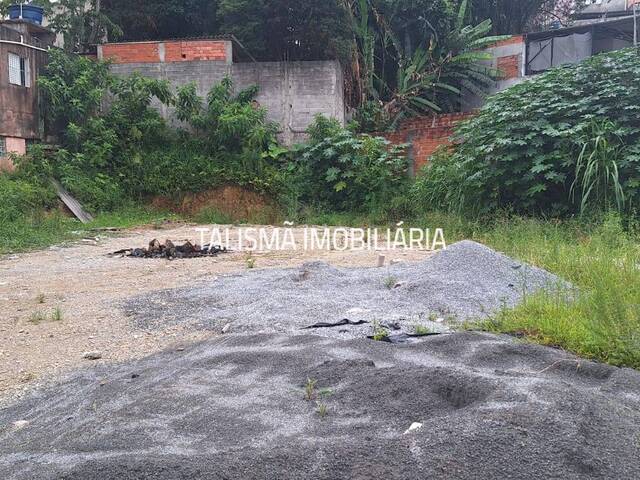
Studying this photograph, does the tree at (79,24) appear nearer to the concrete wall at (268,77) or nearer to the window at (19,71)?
the concrete wall at (268,77)

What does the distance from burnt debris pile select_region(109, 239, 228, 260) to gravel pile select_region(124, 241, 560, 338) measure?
1.90 metres

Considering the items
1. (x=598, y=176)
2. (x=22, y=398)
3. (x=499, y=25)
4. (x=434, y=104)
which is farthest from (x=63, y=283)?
(x=499, y=25)

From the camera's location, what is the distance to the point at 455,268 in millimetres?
4660

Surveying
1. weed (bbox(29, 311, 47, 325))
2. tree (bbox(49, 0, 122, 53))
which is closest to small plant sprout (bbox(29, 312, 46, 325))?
weed (bbox(29, 311, 47, 325))

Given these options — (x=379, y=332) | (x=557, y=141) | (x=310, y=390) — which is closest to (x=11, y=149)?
(x=557, y=141)

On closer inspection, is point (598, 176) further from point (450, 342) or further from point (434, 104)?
point (434, 104)

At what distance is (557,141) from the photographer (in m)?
7.89

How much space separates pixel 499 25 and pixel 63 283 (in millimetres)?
16888

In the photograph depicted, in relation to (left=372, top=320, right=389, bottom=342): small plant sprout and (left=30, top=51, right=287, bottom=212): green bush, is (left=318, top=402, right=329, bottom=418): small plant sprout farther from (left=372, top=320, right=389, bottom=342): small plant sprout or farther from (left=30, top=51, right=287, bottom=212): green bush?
(left=30, top=51, right=287, bottom=212): green bush

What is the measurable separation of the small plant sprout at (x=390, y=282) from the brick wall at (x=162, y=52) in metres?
9.79

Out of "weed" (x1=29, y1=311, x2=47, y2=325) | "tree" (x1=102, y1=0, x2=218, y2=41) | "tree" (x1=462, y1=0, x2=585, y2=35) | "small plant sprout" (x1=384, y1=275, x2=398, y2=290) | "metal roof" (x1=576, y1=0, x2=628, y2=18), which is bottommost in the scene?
"weed" (x1=29, y1=311, x2=47, y2=325)

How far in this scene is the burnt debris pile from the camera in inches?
281

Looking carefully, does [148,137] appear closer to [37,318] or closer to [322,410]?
[37,318]

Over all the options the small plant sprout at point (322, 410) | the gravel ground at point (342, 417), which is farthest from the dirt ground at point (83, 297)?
the small plant sprout at point (322, 410)
